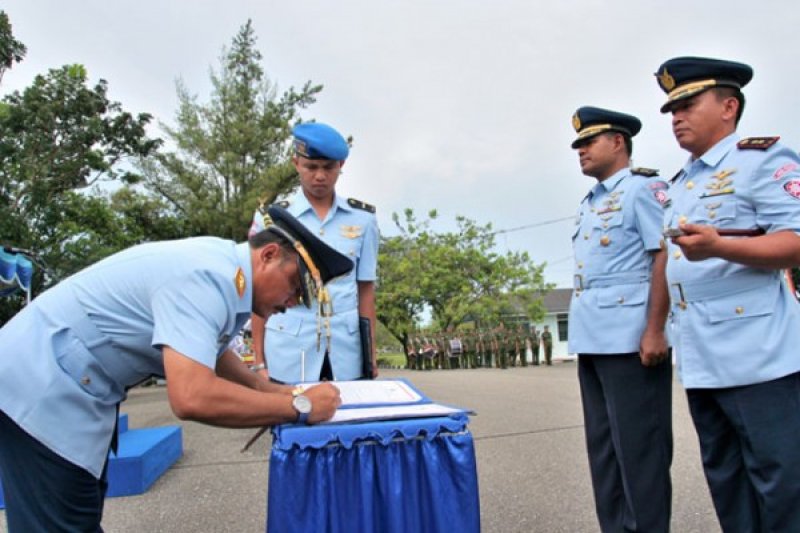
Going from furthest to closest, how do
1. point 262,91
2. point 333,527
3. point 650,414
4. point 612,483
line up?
point 262,91
point 612,483
point 650,414
point 333,527

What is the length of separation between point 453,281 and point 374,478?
2693cm

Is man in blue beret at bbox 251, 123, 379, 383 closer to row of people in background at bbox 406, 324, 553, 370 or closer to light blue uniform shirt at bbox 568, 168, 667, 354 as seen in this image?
light blue uniform shirt at bbox 568, 168, 667, 354

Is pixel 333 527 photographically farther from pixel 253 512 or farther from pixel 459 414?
pixel 253 512

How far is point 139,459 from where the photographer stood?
3617mm

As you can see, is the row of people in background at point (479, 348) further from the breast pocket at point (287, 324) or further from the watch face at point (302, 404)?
the watch face at point (302, 404)

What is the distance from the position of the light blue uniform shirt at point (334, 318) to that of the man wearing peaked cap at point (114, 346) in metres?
0.67

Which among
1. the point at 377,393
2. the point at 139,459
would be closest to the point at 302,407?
the point at 377,393

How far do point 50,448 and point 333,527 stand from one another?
727 mm

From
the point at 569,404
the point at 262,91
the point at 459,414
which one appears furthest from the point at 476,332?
the point at 459,414

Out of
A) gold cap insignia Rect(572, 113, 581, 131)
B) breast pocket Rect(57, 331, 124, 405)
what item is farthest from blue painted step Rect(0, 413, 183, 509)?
gold cap insignia Rect(572, 113, 581, 131)

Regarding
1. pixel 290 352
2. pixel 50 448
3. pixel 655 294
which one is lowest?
pixel 50 448

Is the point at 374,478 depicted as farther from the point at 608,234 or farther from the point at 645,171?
the point at 645,171

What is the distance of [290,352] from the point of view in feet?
7.30

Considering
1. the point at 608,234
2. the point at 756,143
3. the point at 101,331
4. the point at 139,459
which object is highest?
the point at 756,143
